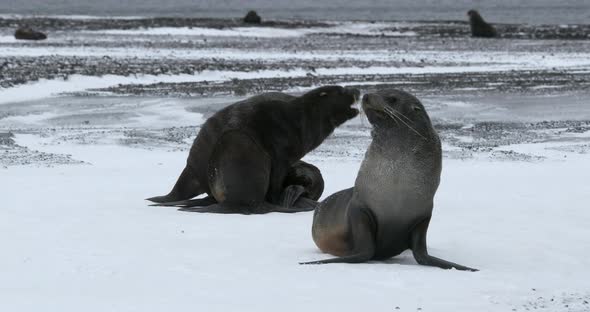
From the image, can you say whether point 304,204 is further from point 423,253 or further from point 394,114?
point 423,253

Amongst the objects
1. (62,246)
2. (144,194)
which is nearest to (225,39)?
(144,194)

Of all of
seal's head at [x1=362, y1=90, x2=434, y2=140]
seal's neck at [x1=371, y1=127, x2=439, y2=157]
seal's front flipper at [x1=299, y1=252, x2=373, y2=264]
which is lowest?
seal's front flipper at [x1=299, y1=252, x2=373, y2=264]

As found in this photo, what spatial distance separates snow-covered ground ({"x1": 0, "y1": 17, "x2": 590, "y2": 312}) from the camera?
20.4 feet

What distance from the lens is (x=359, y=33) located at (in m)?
56.1

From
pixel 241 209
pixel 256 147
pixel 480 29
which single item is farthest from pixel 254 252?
pixel 480 29

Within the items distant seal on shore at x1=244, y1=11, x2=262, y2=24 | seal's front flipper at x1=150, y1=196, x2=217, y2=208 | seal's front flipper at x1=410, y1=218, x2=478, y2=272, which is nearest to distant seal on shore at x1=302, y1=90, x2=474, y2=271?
seal's front flipper at x1=410, y1=218, x2=478, y2=272

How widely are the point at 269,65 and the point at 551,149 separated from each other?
17.0m

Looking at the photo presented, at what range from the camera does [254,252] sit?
7648 mm

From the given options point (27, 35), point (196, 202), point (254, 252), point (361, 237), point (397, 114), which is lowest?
point (27, 35)

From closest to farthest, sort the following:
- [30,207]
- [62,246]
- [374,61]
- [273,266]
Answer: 1. [273,266]
2. [62,246]
3. [30,207]
4. [374,61]

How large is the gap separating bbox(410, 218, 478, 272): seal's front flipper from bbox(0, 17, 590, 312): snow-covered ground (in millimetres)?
84

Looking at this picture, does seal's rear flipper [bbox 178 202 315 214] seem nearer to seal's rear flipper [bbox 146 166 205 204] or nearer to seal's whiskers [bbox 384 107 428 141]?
seal's rear flipper [bbox 146 166 205 204]

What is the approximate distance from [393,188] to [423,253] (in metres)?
0.47

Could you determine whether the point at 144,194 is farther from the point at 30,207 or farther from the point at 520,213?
the point at 520,213
